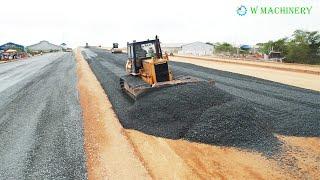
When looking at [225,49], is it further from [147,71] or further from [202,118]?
[202,118]

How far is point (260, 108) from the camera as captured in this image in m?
14.8

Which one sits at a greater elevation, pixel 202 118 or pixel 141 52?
pixel 141 52

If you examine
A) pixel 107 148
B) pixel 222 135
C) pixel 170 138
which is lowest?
pixel 107 148

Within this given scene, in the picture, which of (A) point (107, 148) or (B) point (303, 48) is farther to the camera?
(B) point (303, 48)

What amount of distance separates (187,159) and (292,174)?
8.31 feet

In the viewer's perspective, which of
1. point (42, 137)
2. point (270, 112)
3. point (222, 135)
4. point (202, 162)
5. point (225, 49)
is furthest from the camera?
point (225, 49)

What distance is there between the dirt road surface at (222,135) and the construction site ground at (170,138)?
0.02 m

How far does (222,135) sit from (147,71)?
8199mm

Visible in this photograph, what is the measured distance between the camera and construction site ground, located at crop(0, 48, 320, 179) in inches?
372

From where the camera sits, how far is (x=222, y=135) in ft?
37.0

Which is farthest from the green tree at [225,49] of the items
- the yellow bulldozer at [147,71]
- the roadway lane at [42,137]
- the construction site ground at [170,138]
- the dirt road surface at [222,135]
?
the dirt road surface at [222,135]

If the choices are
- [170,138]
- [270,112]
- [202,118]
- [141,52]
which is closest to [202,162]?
[170,138]

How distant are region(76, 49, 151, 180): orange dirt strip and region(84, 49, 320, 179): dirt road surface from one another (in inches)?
12.0

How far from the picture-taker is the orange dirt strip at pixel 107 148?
9.47 metres
